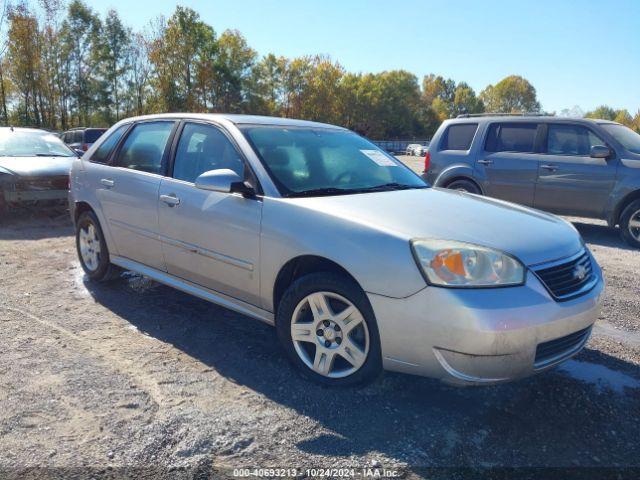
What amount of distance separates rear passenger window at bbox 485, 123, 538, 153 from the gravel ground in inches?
184

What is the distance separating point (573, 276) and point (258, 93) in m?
62.6

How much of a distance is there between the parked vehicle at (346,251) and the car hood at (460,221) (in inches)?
0.5

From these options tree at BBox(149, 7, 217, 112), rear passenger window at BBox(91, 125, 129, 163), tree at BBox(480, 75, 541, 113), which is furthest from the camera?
tree at BBox(480, 75, 541, 113)

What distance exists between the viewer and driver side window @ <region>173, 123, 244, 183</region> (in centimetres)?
387

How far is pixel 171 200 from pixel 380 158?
1678 mm

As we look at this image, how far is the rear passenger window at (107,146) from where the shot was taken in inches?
196

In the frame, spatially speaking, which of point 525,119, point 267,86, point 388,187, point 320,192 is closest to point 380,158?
point 388,187

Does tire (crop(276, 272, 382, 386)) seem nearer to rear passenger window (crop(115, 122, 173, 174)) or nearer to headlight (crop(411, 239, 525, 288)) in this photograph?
headlight (crop(411, 239, 525, 288))

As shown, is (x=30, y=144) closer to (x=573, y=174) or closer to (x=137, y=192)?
(x=137, y=192)

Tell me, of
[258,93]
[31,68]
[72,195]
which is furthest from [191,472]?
[258,93]

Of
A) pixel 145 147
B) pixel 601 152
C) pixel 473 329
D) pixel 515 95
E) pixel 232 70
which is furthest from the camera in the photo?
pixel 515 95

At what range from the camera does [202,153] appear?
13.3 feet

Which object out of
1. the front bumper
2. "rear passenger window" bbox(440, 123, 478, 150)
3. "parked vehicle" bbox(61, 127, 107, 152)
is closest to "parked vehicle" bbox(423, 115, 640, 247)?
"rear passenger window" bbox(440, 123, 478, 150)

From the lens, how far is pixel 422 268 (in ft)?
8.96
